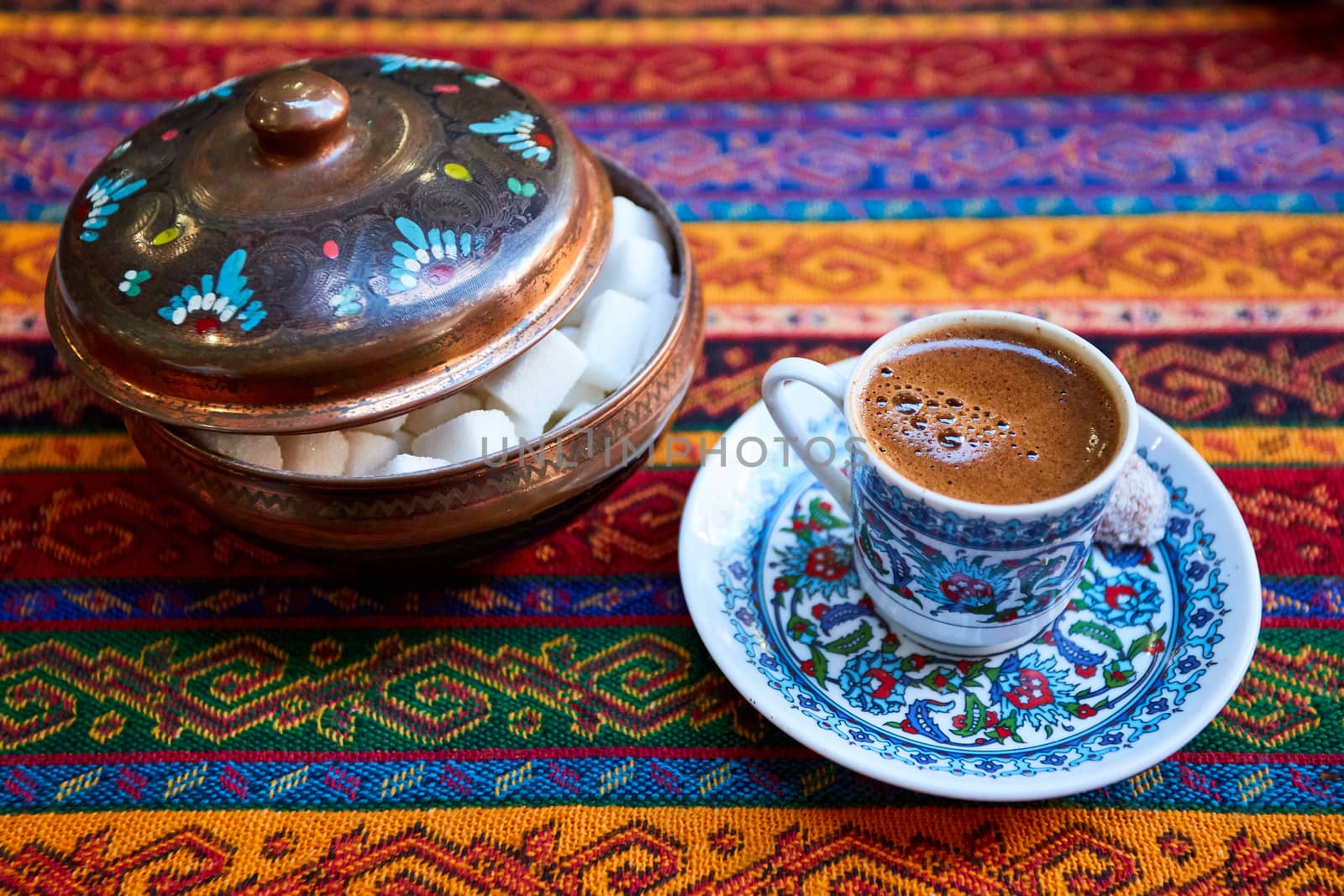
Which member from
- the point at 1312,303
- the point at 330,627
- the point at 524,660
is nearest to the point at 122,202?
the point at 330,627

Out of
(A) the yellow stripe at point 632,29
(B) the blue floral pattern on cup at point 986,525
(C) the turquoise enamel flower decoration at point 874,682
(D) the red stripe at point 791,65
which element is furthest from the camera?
(A) the yellow stripe at point 632,29

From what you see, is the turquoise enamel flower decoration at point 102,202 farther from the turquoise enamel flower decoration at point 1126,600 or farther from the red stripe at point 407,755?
the turquoise enamel flower decoration at point 1126,600

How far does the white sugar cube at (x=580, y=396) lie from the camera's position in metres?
0.98

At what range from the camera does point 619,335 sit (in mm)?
972

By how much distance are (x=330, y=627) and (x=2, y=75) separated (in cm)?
126

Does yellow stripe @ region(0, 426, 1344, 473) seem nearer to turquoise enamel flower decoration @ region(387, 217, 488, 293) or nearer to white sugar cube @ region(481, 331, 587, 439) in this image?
white sugar cube @ region(481, 331, 587, 439)

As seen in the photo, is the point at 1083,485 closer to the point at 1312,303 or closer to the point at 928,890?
the point at 928,890

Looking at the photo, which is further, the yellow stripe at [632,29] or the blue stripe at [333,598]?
the yellow stripe at [632,29]

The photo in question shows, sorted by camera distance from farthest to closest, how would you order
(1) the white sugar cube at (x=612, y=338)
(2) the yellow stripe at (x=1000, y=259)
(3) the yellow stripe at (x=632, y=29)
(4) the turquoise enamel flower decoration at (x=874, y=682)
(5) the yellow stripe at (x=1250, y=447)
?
(3) the yellow stripe at (x=632, y=29)
(2) the yellow stripe at (x=1000, y=259)
(5) the yellow stripe at (x=1250, y=447)
(1) the white sugar cube at (x=612, y=338)
(4) the turquoise enamel flower decoration at (x=874, y=682)

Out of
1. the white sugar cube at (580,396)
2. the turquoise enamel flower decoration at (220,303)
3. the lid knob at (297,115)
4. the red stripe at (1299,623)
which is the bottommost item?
the red stripe at (1299,623)

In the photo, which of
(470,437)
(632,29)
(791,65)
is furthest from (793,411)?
(632,29)

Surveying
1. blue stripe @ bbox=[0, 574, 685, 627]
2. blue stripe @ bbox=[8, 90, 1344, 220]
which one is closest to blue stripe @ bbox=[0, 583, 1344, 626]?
blue stripe @ bbox=[0, 574, 685, 627]

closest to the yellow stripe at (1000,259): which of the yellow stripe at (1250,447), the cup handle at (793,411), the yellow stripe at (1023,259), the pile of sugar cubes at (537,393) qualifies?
the yellow stripe at (1023,259)

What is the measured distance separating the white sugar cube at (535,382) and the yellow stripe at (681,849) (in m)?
0.32
